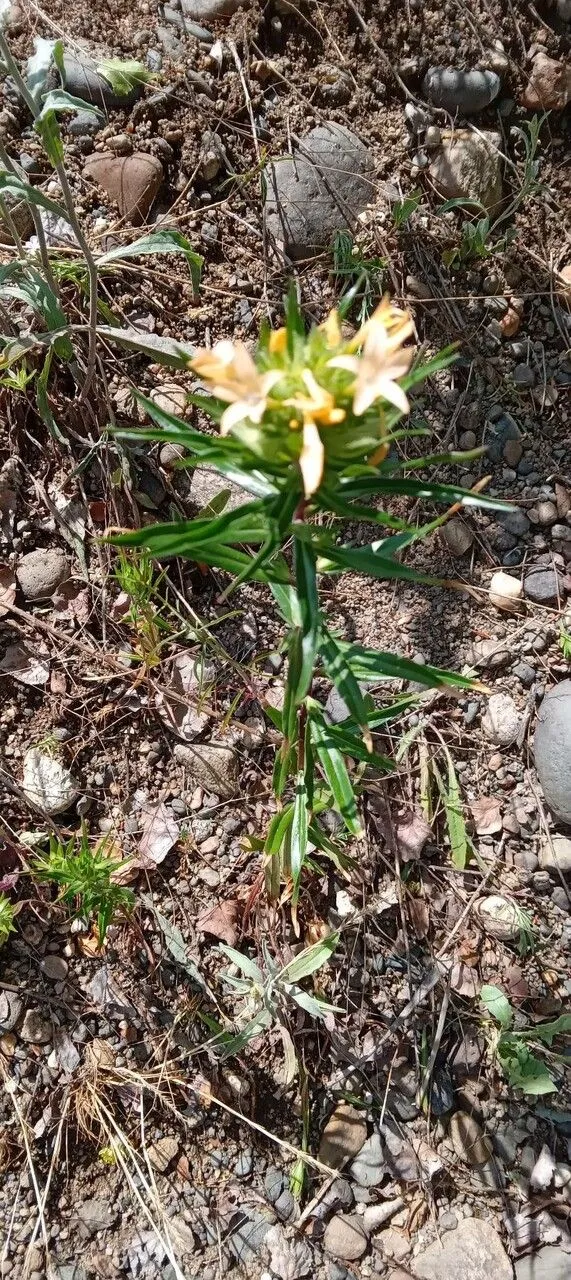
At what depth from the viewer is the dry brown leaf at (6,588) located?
100.0 inches

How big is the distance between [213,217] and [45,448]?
0.94 meters

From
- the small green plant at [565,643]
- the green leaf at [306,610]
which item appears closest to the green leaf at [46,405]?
the green leaf at [306,610]

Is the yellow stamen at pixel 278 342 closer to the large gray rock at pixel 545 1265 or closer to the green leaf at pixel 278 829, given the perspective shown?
the green leaf at pixel 278 829

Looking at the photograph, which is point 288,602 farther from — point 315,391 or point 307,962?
point 307,962

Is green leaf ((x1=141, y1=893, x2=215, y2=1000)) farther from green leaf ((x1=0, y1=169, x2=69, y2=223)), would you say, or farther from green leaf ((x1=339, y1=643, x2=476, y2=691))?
green leaf ((x1=0, y1=169, x2=69, y2=223))

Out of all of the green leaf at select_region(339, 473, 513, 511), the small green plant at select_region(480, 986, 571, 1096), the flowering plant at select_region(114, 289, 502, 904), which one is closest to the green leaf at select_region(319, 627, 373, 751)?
the flowering plant at select_region(114, 289, 502, 904)

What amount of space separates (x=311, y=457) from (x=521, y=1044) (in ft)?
6.33

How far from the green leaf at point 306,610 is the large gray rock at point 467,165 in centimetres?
180

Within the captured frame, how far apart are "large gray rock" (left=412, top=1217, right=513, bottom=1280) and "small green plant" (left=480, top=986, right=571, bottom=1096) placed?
0.41m

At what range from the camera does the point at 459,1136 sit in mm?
2393

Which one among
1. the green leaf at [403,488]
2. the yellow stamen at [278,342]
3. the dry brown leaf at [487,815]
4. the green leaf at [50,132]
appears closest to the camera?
the yellow stamen at [278,342]

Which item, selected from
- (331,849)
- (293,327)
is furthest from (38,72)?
(331,849)

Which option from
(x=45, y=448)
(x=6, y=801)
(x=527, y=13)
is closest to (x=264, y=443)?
(x=45, y=448)

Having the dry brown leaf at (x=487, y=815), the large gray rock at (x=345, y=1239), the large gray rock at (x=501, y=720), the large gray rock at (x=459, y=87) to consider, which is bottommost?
the large gray rock at (x=345, y=1239)
